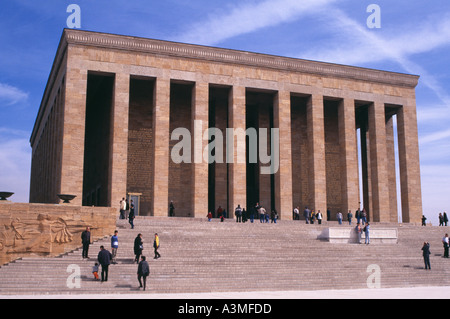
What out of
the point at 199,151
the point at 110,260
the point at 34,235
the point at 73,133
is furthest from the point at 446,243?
the point at 73,133

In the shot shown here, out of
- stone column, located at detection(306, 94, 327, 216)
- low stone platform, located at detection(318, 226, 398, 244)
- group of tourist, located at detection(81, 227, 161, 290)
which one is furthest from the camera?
stone column, located at detection(306, 94, 327, 216)

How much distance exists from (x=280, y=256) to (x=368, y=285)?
11.5 feet

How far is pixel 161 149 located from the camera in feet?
93.2

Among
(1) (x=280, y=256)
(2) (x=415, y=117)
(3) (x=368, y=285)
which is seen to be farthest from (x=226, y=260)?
(2) (x=415, y=117)

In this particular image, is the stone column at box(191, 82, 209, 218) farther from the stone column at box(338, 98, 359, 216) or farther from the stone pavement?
the stone pavement

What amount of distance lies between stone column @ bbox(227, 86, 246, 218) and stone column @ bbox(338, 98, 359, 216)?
22.6ft

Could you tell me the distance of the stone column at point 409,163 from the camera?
33438mm

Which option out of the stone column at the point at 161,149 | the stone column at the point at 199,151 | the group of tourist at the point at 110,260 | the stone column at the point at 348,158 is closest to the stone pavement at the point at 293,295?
the group of tourist at the point at 110,260

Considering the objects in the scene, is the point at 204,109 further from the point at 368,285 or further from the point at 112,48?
the point at 368,285

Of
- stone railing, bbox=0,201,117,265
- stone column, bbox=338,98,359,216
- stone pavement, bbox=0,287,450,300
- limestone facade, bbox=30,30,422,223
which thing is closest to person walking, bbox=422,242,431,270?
stone pavement, bbox=0,287,450,300

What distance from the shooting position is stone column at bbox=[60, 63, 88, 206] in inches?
1049

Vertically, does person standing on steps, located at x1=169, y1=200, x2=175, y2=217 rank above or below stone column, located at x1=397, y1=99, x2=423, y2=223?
below

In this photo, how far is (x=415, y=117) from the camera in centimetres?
3488

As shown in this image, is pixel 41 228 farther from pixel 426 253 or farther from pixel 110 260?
pixel 426 253
